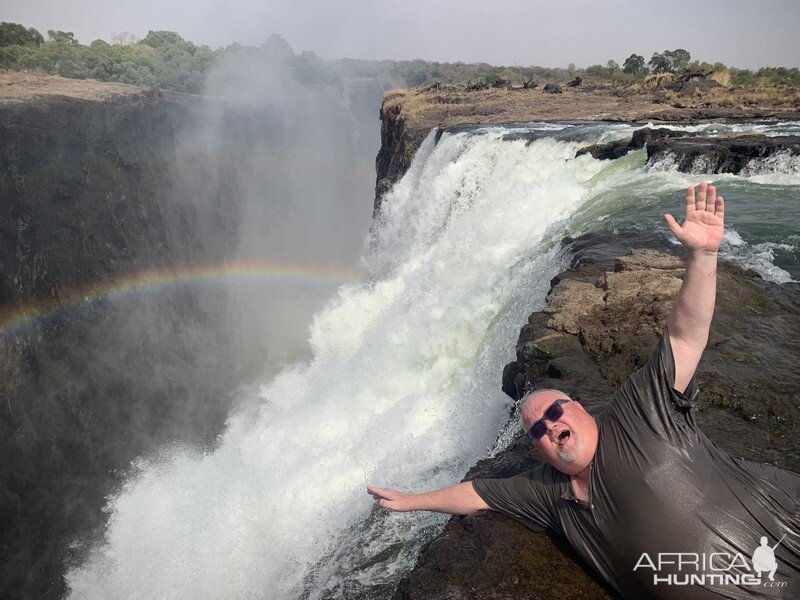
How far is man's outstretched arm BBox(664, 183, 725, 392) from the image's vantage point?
1830 mm

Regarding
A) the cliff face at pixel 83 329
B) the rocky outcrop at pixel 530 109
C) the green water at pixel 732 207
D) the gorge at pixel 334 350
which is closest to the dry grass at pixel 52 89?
the cliff face at pixel 83 329

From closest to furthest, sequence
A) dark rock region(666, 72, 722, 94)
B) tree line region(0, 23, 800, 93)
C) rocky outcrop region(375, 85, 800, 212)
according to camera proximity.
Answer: rocky outcrop region(375, 85, 800, 212) → dark rock region(666, 72, 722, 94) → tree line region(0, 23, 800, 93)

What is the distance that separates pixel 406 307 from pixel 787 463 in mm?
7626

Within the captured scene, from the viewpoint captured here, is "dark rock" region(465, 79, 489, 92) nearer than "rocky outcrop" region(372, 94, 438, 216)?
No

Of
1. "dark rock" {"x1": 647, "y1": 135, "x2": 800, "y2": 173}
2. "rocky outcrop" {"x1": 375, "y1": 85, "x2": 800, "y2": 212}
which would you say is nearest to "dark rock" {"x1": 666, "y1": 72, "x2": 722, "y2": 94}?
"rocky outcrop" {"x1": 375, "y1": 85, "x2": 800, "y2": 212}

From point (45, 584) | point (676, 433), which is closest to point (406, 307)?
point (676, 433)

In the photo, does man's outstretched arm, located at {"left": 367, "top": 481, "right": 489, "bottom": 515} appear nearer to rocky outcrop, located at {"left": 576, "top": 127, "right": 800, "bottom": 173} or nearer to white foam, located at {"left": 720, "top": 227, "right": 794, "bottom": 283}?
white foam, located at {"left": 720, "top": 227, "right": 794, "bottom": 283}

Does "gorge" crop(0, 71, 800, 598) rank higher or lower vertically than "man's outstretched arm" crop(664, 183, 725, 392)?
lower

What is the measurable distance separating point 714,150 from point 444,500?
29.3ft

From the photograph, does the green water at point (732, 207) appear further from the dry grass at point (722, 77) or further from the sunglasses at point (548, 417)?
the dry grass at point (722, 77)

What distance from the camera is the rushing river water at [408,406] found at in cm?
459

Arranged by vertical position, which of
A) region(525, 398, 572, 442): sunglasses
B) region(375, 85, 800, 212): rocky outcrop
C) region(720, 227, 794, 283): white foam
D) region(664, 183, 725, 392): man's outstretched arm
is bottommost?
region(720, 227, 794, 283): white foam

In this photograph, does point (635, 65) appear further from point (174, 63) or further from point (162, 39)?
point (162, 39)

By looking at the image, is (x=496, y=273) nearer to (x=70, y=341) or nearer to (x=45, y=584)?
(x=45, y=584)
